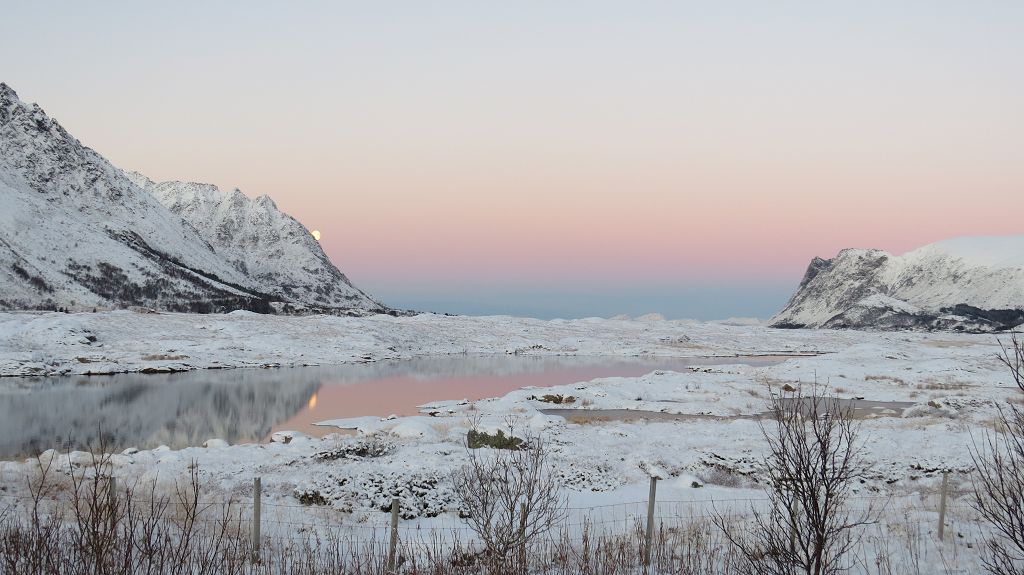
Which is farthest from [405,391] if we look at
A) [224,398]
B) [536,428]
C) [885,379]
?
[885,379]

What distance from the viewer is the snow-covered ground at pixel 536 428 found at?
20.3 meters

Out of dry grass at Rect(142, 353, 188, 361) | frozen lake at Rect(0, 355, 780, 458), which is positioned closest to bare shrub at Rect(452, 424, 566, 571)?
frozen lake at Rect(0, 355, 780, 458)

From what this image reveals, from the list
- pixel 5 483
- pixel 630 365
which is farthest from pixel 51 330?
pixel 630 365

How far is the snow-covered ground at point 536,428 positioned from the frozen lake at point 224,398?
4.97m

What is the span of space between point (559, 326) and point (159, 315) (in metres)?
73.6

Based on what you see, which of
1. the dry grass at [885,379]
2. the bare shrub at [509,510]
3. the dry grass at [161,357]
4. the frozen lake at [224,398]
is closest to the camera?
the bare shrub at [509,510]

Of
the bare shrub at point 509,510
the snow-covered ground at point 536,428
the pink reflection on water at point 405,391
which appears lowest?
the pink reflection on water at point 405,391

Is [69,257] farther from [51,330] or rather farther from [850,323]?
[850,323]

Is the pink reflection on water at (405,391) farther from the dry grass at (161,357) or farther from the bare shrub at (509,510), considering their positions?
the bare shrub at (509,510)

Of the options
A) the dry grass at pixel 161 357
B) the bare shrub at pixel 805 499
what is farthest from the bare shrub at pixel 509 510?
the dry grass at pixel 161 357

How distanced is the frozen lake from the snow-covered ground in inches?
196

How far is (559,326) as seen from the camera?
134 m

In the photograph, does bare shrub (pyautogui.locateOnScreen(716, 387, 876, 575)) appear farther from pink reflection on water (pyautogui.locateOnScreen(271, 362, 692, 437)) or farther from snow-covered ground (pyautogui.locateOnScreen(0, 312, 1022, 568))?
pink reflection on water (pyautogui.locateOnScreen(271, 362, 692, 437))

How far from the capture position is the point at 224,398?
152 ft
